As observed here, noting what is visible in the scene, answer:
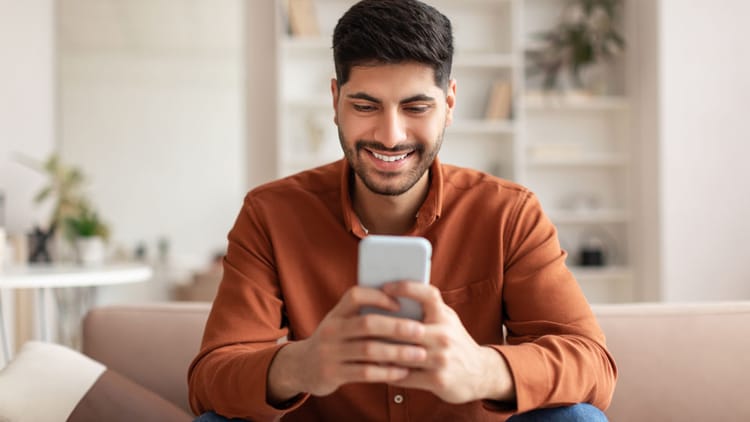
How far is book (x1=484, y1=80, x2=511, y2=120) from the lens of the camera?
421cm

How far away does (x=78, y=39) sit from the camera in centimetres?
718

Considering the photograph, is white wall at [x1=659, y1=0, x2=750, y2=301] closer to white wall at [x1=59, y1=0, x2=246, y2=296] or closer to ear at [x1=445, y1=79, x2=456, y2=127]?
ear at [x1=445, y1=79, x2=456, y2=127]

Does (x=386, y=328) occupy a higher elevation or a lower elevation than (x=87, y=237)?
higher

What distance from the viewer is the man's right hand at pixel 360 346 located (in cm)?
90

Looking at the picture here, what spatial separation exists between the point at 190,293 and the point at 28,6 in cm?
234

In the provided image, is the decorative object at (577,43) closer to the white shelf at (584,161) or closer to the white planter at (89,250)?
the white shelf at (584,161)

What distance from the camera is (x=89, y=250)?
10.6 feet

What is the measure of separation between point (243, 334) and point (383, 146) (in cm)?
36

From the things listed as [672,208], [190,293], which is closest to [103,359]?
[672,208]

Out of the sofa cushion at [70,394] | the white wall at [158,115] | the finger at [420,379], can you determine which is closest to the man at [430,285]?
the finger at [420,379]

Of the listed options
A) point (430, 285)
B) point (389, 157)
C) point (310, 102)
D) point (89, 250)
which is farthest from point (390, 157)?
point (310, 102)

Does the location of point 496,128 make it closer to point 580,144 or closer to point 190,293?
point 580,144

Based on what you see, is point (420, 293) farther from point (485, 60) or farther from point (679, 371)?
point (485, 60)

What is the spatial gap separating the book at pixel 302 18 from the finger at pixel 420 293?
Answer: 338cm
